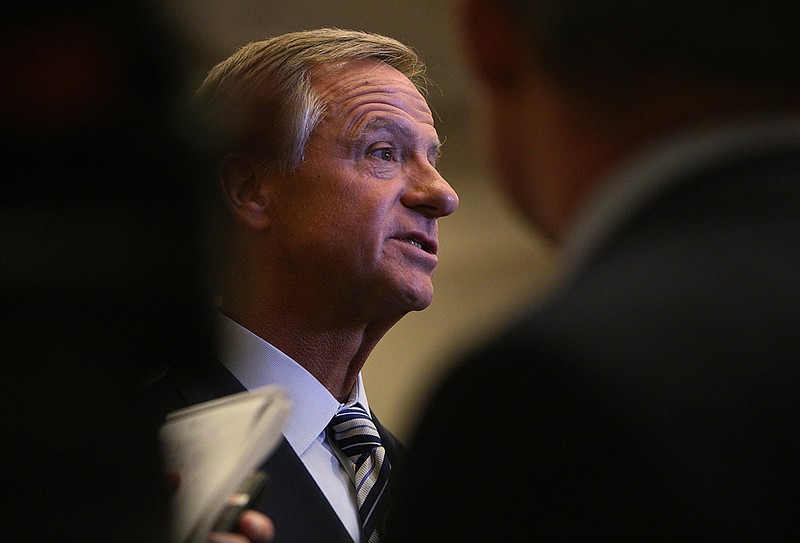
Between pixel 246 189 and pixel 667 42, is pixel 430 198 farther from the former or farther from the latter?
pixel 667 42

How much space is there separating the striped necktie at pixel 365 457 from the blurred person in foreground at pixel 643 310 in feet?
2.60

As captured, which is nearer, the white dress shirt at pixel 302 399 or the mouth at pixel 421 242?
the white dress shirt at pixel 302 399

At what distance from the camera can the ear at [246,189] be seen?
169cm

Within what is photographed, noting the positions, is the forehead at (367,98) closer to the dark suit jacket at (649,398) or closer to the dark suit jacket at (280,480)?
the dark suit jacket at (280,480)

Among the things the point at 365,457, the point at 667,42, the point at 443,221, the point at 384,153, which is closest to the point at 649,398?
the point at 667,42

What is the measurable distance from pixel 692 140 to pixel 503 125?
157 millimetres

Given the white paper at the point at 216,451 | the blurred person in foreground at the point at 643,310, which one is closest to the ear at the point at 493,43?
the blurred person in foreground at the point at 643,310

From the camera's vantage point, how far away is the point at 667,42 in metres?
0.72

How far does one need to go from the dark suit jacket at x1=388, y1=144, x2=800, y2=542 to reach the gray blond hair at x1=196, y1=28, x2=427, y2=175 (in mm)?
1022

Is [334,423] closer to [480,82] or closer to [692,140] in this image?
[480,82]

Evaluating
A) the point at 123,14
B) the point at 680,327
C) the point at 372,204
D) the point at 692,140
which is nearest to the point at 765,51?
the point at 692,140

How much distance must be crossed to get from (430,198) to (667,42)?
95cm

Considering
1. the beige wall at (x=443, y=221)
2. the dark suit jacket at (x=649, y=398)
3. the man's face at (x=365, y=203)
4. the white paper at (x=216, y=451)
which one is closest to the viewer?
the dark suit jacket at (x=649, y=398)

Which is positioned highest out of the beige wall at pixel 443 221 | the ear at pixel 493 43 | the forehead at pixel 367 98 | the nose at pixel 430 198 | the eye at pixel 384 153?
the ear at pixel 493 43
